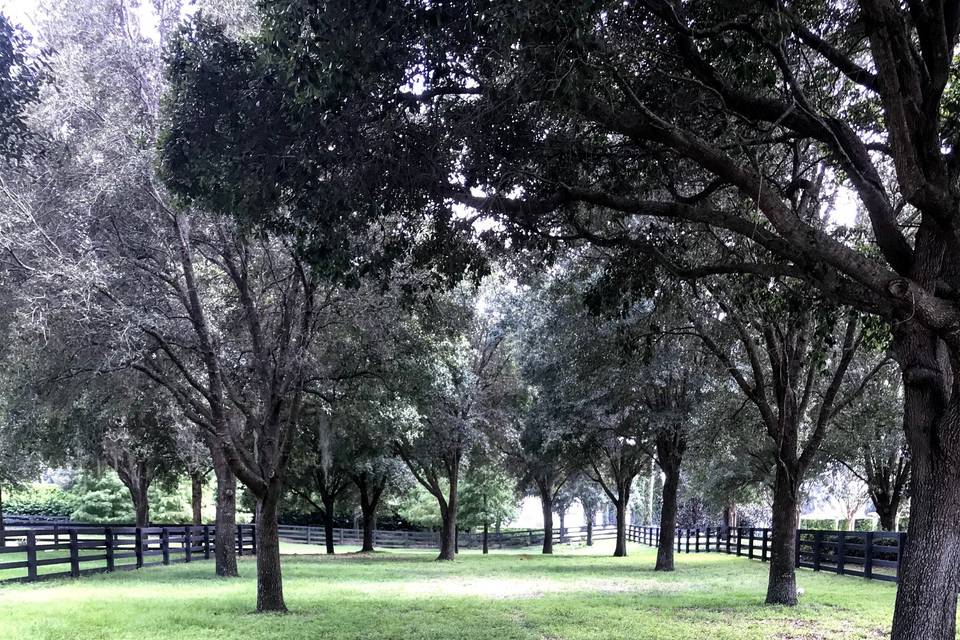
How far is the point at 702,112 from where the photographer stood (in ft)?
26.5

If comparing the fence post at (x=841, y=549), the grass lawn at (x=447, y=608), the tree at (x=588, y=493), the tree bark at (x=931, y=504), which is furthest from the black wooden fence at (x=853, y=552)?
the tree at (x=588, y=493)

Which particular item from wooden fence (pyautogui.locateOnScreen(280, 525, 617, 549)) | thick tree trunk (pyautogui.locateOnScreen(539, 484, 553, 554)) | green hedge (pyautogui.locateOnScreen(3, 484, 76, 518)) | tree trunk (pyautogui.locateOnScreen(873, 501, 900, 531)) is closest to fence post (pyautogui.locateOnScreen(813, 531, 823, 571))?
tree trunk (pyautogui.locateOnScreen(873, 501, 900, 531))

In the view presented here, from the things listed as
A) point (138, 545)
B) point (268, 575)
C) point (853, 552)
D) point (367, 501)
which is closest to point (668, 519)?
point (853, 552)

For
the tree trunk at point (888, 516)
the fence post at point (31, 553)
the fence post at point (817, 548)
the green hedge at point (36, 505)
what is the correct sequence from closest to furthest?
the fence post at point (31, 553) < the fence post at point (817, 548) < the tree trunk at point (888, 516) < the green hedge at point (36, 505)

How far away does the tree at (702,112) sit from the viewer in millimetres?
5676

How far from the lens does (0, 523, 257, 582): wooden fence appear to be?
45.3 ft

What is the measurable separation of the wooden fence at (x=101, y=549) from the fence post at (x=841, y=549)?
55.0 ft

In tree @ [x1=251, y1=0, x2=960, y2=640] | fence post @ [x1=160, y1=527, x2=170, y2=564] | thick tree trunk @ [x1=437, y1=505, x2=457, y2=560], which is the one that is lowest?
thick tree trunk @ [x1=437, y1=505, x2=457, y2=560]

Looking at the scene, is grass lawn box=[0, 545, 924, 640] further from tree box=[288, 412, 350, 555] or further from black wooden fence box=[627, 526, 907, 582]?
tree box=[288, 412, 350, 555]

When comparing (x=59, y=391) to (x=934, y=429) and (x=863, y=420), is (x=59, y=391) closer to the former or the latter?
(x=934, y=429)

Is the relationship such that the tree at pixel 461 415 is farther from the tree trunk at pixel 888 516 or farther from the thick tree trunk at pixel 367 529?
the tree trunk at pixel 888 516

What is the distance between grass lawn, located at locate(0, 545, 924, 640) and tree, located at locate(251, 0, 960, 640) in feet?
13.3

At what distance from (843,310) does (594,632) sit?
5.55m

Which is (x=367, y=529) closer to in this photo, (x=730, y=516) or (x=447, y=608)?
(x=730, y=516)
